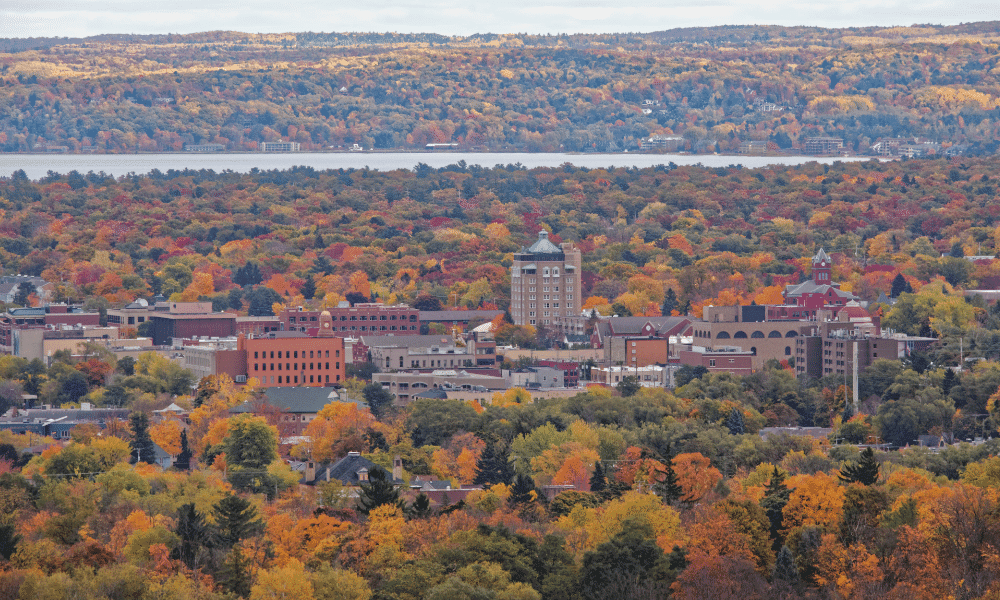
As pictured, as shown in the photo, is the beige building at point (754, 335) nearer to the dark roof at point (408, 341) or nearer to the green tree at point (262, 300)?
the dark roof at point (408, 341)

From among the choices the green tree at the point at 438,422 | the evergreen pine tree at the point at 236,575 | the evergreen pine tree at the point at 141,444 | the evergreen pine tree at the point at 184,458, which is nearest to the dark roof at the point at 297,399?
the green tree at the point at 438,422

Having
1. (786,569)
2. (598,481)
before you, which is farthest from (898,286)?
(786,569)

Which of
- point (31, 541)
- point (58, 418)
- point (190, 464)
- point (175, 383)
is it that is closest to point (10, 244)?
point (175, 383)

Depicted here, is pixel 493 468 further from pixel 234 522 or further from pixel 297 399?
pixel 297 399

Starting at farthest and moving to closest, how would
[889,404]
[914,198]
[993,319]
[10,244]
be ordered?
[914,198]
[10,244]
[993,319]
[889,404]

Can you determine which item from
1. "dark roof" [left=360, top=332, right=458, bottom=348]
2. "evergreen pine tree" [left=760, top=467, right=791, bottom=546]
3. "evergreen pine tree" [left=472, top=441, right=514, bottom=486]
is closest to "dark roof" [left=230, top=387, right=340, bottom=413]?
"dark roof" [left=360, top=332, right=458, bottom=348]

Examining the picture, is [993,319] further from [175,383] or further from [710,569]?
[710,569]
